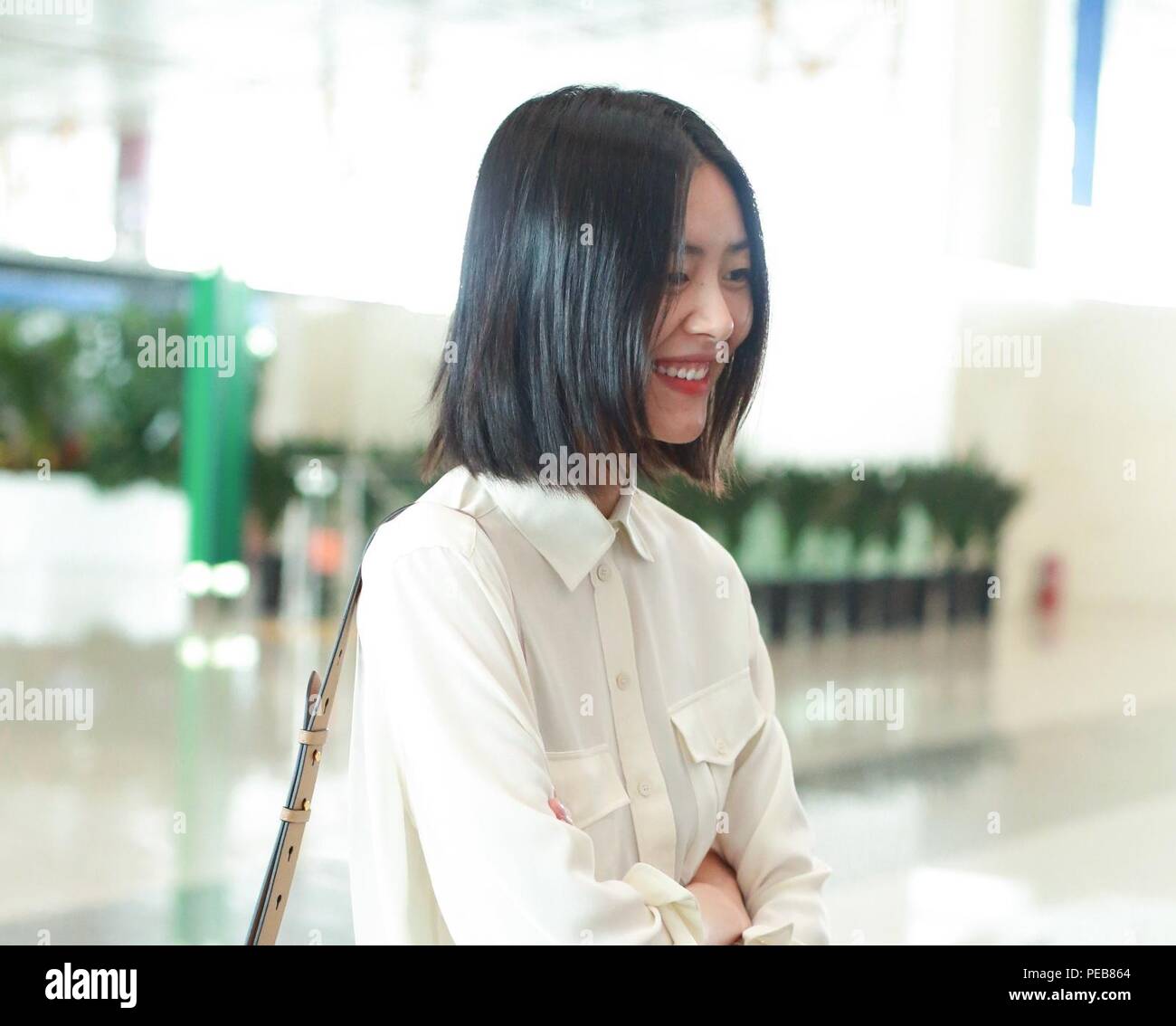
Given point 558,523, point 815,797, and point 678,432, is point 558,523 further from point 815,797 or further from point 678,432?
point 815,797

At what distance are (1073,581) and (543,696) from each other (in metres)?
10.3

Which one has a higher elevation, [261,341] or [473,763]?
[261,341]

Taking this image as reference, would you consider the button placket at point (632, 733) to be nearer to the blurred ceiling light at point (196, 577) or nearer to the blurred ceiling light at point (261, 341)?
the blurred ceiling light at point (261, 341)

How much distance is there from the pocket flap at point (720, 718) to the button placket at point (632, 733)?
43 millimetres

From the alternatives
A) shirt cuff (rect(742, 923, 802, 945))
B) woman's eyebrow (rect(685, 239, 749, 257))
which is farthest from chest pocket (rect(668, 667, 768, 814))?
woman's eyebrow (rect(685, 239, 749, 257))

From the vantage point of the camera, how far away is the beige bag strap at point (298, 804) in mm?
1143

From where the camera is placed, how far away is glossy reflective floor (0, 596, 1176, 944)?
11.5ft

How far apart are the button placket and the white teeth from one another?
0.18 metres

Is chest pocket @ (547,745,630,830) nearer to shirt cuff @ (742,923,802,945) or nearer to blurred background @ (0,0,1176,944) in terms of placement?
shirt cuff @ (742,923,802,945)

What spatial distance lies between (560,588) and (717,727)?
0.69 ft

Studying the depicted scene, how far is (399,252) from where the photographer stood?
7820 millimetres

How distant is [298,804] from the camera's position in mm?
1152

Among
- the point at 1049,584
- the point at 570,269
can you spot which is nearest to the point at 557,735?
the point at 570,269

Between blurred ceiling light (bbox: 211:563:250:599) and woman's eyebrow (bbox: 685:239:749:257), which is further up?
woman's eyebrow (bbox: 685:239:749:257)
